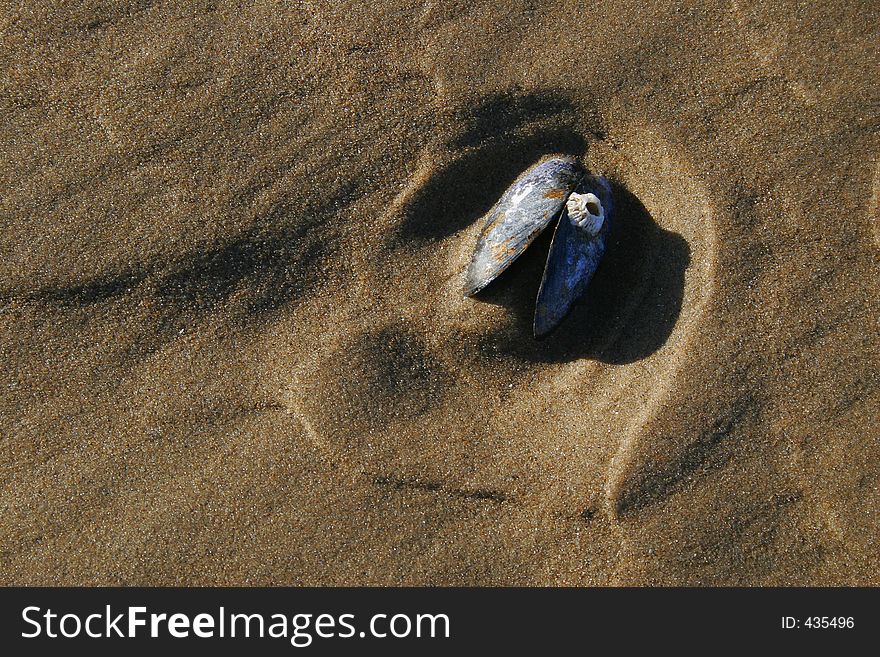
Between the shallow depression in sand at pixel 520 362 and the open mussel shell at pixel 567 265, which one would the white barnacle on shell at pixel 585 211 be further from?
the shallow depression in sand at pixel 520 362

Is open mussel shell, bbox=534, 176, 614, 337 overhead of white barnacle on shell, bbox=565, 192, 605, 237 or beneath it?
beneath

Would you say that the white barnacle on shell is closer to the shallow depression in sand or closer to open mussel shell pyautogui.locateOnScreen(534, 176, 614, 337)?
open mussel shell pyautogui.locateOnScreen(534, 176, 614, 337)

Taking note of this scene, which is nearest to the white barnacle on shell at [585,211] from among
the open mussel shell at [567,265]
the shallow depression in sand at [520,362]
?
the open mussel shell at [567,265]

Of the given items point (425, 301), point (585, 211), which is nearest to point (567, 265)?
point (585, 211)

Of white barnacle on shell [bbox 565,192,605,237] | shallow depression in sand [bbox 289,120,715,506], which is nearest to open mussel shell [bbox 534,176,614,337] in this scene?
white barnacle on shell [bbox 565,192,605,237]

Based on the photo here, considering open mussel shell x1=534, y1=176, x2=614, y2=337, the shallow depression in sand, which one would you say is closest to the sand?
the shallow depression in sand

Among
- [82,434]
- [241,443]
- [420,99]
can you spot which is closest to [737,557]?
[241,443]
